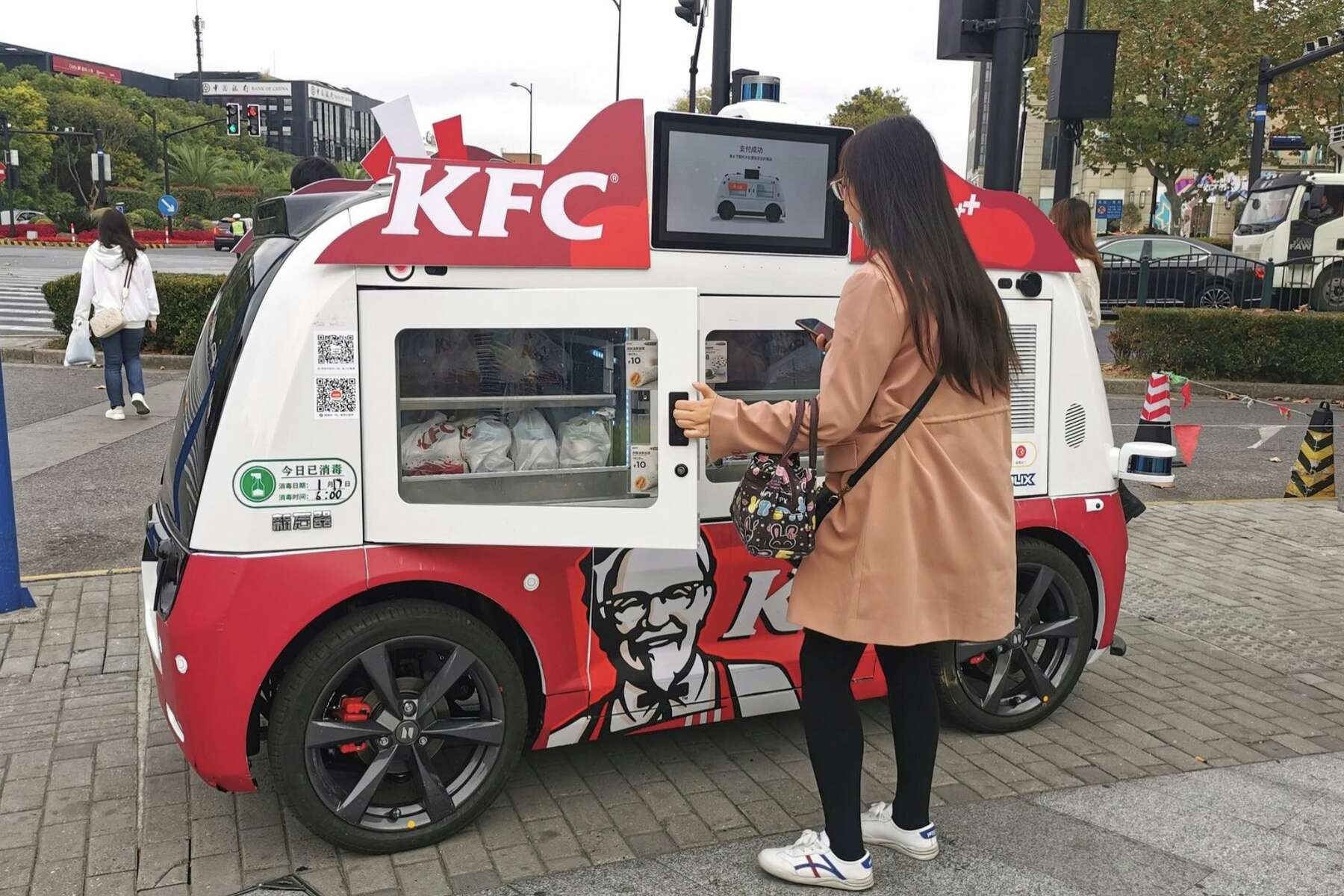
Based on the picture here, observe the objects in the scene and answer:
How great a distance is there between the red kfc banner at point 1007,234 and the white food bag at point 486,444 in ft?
4.16

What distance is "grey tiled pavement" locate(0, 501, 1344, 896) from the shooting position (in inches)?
127

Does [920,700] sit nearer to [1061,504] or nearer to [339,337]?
[1061,504]

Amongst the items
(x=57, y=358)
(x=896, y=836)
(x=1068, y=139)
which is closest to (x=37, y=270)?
(x=57, y=358)

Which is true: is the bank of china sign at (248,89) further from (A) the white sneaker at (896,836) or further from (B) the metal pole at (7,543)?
(A) the white sneaker at (896,836)

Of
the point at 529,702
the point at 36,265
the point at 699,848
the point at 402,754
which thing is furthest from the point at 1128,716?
the point at 36,265

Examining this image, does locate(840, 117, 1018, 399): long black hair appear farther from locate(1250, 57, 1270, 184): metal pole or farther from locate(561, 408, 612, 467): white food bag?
locate(1250, 57, 1270, 184): metal pole

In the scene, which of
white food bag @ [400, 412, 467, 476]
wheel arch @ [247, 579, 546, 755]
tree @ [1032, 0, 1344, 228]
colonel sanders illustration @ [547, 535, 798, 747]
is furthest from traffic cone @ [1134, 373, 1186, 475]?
tree @ [1032, 0, 1344, 228]

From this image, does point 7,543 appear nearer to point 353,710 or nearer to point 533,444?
point 353,710

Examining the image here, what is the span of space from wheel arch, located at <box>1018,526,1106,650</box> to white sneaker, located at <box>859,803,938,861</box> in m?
1.24

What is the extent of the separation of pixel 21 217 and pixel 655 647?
69.2m

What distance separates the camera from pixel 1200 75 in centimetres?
3083

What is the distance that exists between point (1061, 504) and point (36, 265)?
34.8m

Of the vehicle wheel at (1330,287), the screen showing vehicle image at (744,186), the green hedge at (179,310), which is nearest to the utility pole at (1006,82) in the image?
the screen showing vehicle image at (744,186)

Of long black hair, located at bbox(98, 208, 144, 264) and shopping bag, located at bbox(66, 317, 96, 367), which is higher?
long black hair, located at bbox(98, 208, 144, 264)
